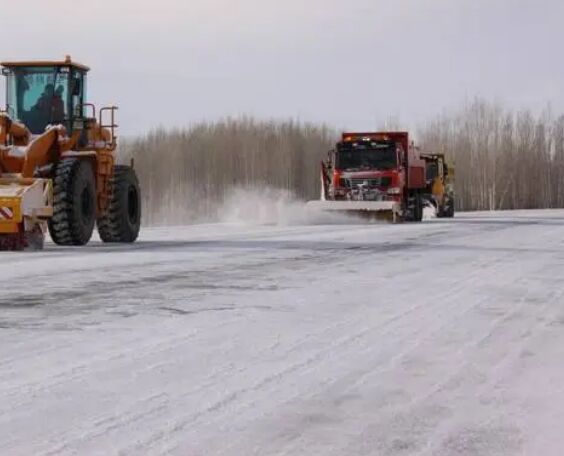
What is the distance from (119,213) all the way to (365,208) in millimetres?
12073

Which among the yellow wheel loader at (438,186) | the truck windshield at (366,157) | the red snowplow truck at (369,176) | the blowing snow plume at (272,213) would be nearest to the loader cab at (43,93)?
the blowing snow plume at (272,213)

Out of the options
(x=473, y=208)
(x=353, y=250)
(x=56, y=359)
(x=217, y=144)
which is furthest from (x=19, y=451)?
(x=473, y=208)

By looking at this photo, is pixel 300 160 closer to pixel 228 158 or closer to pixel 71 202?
pixel 228 158

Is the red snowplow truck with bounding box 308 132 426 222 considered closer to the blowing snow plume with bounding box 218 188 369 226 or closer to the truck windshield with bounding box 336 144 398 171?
the truck windshield with bounding box 336 144 398 171

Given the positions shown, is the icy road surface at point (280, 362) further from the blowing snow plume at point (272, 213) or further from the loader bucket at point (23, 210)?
the blowing snow plume at point (272, 213)

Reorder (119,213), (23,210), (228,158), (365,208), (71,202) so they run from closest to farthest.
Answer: (23,210) → (71,202) → (119,213) → (365,208) → (228,158)

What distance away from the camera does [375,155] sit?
2956cm

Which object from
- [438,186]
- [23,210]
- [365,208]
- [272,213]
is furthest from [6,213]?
[438,186]

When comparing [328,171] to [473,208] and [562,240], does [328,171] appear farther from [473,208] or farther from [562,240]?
[473,208]

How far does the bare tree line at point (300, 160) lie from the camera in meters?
60.3

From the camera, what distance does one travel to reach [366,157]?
29562 mm

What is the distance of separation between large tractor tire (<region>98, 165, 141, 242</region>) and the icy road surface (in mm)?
6122

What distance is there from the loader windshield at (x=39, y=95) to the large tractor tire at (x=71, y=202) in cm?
108

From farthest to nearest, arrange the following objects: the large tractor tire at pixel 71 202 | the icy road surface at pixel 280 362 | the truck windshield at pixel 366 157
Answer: the truck windshield at pixel 366 157 → the large tractor tire at pixel 71 202 → the icy road surface at pixel 280 362
